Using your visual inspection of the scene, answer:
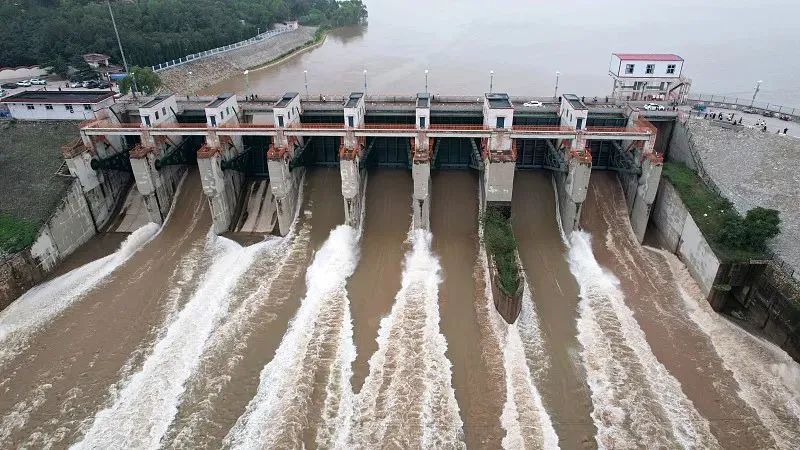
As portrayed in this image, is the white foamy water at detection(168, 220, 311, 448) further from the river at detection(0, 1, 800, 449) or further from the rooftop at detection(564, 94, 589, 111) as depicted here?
the rooftop at detection(564, 94, 589, 111)

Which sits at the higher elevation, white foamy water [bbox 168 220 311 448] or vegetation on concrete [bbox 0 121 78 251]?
vegetation on concrete [bbox 0 121 78 251]

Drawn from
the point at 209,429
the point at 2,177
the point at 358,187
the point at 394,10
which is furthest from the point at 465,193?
the point at 394,10

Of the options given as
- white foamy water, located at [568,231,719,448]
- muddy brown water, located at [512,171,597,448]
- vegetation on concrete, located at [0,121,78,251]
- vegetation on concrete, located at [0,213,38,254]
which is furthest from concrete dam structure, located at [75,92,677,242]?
white foamy water, located at [568,231,719,448]

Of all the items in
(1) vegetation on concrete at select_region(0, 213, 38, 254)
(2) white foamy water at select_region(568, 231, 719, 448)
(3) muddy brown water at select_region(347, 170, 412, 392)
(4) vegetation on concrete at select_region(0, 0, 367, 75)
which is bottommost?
(2) white foamy water at select_region(568, 231, 719, 448)

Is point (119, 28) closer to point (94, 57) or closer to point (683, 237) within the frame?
point (94, 57)

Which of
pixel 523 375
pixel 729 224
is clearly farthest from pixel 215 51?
pixel 729 224

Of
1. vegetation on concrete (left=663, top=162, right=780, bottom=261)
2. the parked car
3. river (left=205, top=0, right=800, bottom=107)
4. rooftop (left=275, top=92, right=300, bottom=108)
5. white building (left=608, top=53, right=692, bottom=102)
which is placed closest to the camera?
vegetation on concrete (left=663, top=162, right=780, bottom=261)

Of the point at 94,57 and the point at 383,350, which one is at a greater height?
the point at 94,57
